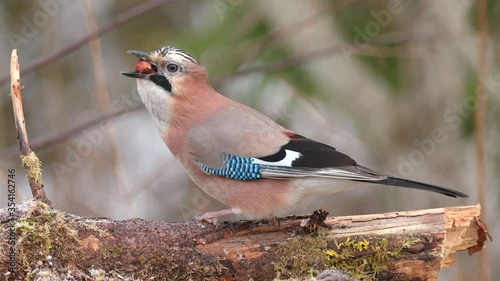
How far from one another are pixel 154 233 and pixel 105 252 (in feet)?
1.13

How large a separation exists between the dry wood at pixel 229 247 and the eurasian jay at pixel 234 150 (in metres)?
0.26

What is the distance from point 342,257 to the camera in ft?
15.4

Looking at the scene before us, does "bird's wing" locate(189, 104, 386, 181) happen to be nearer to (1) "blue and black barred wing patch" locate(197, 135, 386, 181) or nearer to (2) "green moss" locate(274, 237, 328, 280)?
(1) "blue and black barred wing patch" locate(197, 135, 386, 181)

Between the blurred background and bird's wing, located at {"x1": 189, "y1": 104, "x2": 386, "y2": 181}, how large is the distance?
2.17m

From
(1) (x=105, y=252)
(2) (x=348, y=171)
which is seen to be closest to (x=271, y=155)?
(2) (x=348, y=171)

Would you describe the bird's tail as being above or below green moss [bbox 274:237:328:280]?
above

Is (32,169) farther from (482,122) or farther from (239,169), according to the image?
(482,122)

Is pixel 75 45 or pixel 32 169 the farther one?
pixel 75 45

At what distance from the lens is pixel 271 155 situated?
518 cm

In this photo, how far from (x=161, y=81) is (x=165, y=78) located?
36 millimetres

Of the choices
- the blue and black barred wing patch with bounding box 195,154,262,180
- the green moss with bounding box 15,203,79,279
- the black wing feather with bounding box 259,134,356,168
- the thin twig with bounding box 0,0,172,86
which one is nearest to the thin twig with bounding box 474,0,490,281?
the black wing feather with bounding box 259,134,356,168

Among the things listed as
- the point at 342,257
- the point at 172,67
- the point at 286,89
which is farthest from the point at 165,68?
the point at 286,89

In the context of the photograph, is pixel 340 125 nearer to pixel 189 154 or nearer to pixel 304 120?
pixel 304 120

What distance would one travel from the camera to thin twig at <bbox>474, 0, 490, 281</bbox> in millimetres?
6746
